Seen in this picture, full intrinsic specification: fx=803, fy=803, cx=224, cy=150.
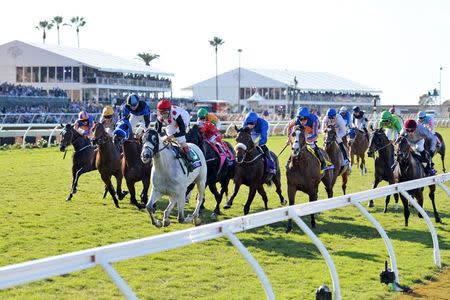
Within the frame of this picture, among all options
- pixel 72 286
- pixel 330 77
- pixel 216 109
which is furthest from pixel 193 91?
pixel 72 286

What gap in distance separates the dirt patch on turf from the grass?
0.42ft

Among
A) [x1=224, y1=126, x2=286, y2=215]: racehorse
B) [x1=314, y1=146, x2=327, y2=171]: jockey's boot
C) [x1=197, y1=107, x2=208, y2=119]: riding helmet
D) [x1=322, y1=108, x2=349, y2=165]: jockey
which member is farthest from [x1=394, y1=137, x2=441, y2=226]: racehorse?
[x1=197, y1=107, x2=208, y2=119]: riding helmet

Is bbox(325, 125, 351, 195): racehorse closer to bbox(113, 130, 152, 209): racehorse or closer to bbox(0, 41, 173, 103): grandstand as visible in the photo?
bbox(113, 130, 152, 209): racehorse

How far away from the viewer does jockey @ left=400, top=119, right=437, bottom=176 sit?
1118 cm

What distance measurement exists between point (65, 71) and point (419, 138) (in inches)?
1443

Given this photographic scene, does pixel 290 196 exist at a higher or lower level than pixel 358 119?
lower

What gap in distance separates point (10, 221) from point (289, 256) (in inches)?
155

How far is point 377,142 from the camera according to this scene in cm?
1205

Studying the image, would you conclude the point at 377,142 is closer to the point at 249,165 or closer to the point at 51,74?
the point at 249,165

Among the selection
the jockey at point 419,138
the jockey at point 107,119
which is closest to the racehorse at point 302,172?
the jockey at point 419,138

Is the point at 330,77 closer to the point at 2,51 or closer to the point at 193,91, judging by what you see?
the point at 193,91

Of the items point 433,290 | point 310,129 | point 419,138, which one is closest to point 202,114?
point 310,129

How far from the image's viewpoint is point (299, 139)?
9.84 metres

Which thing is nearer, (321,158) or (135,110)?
(321,158)
